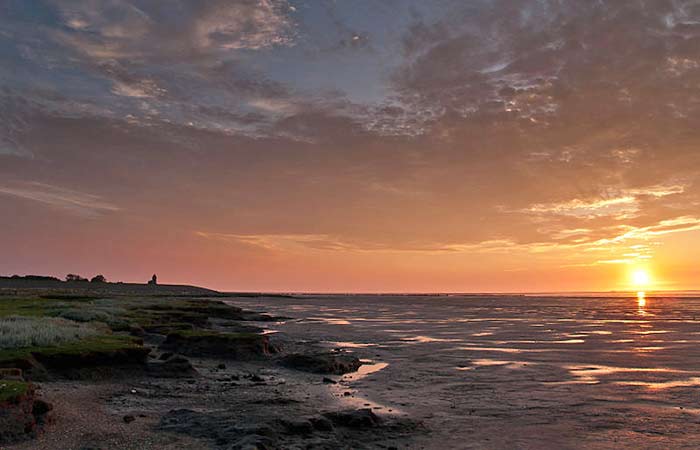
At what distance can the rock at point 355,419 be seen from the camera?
17.0 meters

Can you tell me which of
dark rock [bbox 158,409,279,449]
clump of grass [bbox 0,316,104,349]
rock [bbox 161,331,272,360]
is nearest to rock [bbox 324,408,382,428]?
dark rock [bbox 158,409,279,449]

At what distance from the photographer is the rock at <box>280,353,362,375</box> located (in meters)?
28.9

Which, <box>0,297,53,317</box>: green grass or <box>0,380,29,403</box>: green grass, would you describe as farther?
<box>0,297,53,317</box>: green grass

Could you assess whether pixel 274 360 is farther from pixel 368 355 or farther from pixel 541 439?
pixel 541 439

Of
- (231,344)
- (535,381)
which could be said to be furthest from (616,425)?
(231,344)

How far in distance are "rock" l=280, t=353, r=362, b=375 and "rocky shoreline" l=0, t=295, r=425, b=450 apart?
0.07 meters

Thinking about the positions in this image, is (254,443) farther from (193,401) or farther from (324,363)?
(324,363)

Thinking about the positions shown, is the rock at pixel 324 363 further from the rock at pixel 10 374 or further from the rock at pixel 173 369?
the rock at pixel 10 374

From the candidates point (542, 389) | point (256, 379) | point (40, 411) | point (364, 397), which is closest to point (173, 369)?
point (256, 379)

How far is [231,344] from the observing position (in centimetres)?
3434

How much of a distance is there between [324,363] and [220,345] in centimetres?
839

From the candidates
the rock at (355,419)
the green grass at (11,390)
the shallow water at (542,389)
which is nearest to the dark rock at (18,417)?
the green grass at (11,390)

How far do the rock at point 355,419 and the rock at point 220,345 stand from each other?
55.2 ft

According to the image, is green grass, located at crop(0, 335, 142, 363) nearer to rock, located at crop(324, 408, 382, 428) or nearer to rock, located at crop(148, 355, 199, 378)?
rock, located at crop(148, 355, 199, 378)
